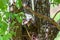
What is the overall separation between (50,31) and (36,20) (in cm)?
8

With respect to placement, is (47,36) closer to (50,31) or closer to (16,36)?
(50,31)

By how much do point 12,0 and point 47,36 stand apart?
226 millimetres

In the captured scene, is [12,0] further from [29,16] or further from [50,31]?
[50,31]

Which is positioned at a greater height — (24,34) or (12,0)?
(12,0)

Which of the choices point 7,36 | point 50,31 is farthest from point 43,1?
point 7,36

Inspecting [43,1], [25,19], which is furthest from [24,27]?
[43,1]

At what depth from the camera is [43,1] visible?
90cm

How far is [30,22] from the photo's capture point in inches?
34.0

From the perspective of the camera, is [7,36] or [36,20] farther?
[36,20]

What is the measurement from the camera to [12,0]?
2.81 ft

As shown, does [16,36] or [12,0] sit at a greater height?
[12,0]

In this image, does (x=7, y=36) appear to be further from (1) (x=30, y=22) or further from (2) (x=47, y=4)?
(2) (x=47, y=4)

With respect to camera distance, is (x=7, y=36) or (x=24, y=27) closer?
(x=7, y=36)

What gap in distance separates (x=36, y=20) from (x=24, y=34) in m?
0.09
